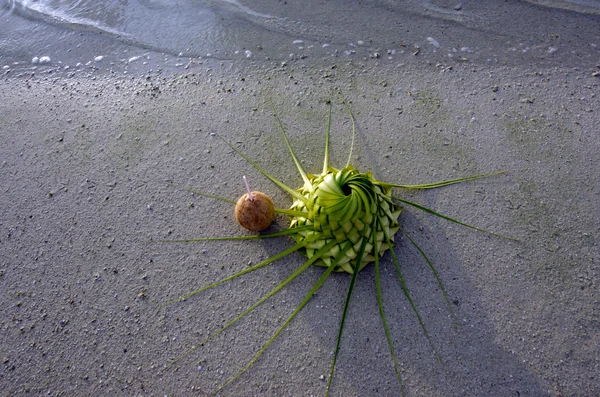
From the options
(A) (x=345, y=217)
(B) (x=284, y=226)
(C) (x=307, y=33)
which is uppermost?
(C) (x=307, y=33)

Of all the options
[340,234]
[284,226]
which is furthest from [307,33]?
[340,234]

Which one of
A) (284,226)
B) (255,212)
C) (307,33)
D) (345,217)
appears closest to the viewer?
(345,217)

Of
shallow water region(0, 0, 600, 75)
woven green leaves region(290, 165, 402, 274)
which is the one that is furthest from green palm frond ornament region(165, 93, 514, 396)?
shallow water region(0, 0, 600, 75)

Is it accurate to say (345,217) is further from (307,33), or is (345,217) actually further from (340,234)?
(307,33)

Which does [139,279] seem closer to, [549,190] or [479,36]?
[549,190]

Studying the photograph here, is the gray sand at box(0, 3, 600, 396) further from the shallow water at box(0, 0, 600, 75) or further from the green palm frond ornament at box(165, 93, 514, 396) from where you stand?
the shallow water at box(0, 0, 600, 75)
